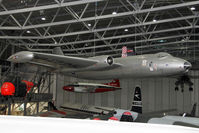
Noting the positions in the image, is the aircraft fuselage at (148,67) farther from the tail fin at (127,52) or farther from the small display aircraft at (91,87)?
the small display aircraft at (91,87)

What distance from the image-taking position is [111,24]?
9766 millimetres

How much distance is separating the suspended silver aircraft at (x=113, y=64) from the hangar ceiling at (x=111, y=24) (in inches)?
50.2

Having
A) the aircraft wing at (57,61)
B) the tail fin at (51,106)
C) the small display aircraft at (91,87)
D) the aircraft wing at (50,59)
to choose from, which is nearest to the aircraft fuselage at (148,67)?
the aircraft wing at (57,61)

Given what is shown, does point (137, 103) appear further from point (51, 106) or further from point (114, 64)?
point (51, 106)

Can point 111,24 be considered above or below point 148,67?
above

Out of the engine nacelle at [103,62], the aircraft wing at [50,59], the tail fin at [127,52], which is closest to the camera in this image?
the aircraft wing at [50,59]

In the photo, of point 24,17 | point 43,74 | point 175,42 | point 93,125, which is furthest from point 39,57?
point 93,125

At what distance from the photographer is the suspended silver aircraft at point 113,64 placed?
20.4ft

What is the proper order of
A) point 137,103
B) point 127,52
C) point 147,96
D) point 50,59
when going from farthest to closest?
point 137,103, point 147,96, point 127,52, point 50,59

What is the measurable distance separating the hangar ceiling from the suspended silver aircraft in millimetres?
1275

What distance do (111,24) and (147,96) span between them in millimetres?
4154

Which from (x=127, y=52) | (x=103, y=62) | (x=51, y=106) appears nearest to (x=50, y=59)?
(x=103, y=62)

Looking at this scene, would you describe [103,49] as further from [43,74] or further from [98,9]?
[43,74]

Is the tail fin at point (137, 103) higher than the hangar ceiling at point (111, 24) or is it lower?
lower
